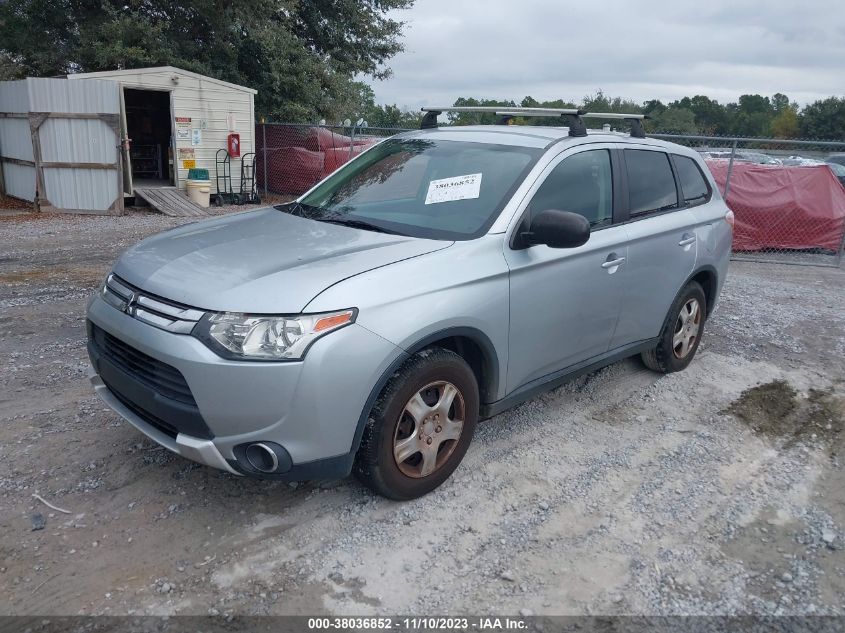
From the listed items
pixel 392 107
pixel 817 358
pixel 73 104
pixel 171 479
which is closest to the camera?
pixel 171 479

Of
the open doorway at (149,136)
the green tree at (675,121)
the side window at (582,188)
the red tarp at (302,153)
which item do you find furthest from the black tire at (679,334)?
the green tree at (675,121)

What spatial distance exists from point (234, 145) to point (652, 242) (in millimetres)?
12896

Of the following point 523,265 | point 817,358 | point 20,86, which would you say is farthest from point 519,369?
point 20,86

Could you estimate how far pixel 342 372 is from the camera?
282 cm

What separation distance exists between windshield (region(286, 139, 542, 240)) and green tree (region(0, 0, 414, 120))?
12634 mm

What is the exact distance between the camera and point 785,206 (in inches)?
422

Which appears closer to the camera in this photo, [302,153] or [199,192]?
[199,192]

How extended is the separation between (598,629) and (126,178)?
1302 cm

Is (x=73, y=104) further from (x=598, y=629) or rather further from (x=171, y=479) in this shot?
(x=598, y=629)

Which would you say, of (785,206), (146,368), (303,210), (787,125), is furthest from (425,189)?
(787,125)

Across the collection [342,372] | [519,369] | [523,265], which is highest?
[523,265]

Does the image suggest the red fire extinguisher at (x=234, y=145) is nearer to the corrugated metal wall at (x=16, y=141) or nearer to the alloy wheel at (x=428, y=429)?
the corrugated metal wall at (x=16, y=141)

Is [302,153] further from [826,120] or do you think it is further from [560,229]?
[826,120]

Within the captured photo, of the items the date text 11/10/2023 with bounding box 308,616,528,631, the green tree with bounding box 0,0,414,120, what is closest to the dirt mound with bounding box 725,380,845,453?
the date text 11/10/2023 with bounding box 308,616,528,631
